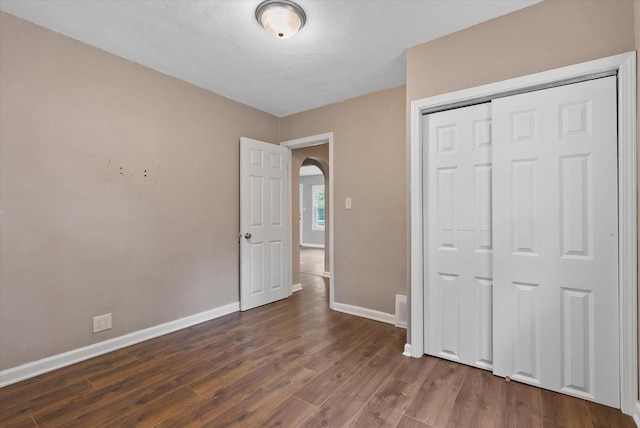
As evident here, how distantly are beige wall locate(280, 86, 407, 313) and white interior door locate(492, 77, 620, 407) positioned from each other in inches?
44.6

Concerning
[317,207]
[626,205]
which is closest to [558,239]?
[626,205]

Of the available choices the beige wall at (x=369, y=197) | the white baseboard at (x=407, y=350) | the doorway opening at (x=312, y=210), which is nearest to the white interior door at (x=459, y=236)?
the white baseboard at (x=407, y=350)

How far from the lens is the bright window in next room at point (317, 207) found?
10.1 m

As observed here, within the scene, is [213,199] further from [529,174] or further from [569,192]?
[569,192]

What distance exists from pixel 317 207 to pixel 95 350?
8.12 m

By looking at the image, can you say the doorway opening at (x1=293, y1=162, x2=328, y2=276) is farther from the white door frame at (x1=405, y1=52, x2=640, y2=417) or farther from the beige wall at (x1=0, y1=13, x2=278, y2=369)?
the white door frame at (x1=405, y1=52, x2=640, y2=417)

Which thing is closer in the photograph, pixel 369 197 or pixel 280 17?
pixel 280 17

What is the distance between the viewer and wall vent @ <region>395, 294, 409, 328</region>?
295 cm

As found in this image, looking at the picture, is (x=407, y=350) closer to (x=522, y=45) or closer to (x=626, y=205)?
(x=626, y=205)

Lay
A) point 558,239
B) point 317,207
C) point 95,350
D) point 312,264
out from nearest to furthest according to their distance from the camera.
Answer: point 558,239
point 95,350
point 312,264
point 317,207

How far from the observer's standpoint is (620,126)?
5.37ft

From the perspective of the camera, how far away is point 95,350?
2.36m

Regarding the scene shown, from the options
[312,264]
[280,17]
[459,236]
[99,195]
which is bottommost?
[312,264]

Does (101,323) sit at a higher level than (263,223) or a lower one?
lower
